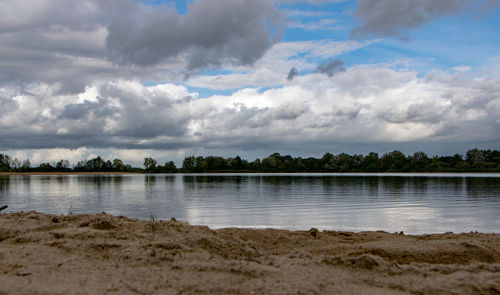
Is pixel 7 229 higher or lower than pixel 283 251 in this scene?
higher

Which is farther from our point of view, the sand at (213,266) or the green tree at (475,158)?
the green tree at (475,158)

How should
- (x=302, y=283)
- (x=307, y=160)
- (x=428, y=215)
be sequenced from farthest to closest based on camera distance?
(x=307, y=160) → (x=428, y=215) → (x=302, y=283)

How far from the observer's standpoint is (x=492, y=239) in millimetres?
9188

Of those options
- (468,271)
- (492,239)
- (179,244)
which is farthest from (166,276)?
(492,239)

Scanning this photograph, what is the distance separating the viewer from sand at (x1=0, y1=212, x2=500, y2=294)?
4648 mm

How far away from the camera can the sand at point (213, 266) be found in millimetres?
4648

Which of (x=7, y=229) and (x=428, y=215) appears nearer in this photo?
(x=7, y=229)

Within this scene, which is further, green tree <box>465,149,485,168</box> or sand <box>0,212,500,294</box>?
green tree <box>465,149,485,168</box>

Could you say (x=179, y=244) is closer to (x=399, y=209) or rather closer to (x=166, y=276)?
(x=166, y=276)

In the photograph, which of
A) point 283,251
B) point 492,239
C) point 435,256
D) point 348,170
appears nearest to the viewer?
point 435,256

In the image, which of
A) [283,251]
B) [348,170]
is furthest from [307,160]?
[283,251]

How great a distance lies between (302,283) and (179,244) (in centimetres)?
275

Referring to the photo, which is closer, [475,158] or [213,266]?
[213,266]

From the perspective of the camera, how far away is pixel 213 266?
5.41m
